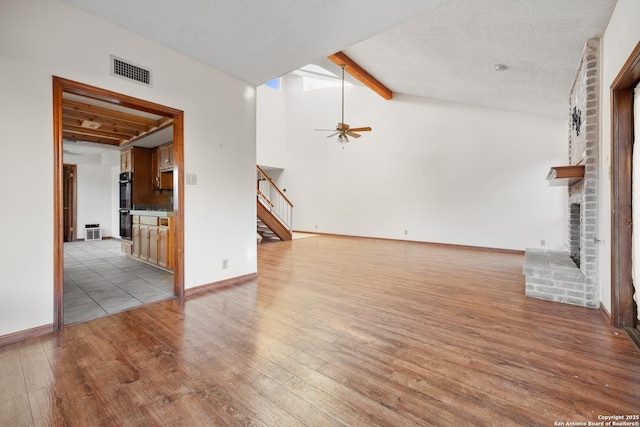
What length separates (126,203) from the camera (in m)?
5.86

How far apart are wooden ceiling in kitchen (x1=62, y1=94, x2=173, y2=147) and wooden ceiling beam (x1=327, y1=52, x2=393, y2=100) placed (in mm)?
3048

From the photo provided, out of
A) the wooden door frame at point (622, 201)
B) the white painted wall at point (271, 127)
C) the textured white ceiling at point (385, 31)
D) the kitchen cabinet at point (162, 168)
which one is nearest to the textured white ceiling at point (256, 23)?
the textured white ceiling at point (385, 31)

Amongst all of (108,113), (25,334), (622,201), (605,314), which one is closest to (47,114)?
(25,334)

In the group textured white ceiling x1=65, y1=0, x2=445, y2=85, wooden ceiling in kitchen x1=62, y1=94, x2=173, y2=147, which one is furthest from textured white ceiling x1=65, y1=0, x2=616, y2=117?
wooden ceiling in kitchen x1=62, y1=94, x2=173, y2=147

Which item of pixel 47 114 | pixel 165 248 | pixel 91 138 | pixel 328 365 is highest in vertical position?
pixel 91 138

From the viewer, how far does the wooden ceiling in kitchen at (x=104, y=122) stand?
12.0ft

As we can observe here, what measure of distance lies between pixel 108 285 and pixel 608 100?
5.77 metres

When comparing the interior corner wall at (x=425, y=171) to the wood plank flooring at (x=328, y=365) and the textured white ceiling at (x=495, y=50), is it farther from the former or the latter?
the wood plank flooring at (x=328, y=365)

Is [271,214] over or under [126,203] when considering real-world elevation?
under

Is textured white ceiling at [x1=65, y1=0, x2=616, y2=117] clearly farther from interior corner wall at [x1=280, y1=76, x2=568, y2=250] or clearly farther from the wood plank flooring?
the wood plank flooring

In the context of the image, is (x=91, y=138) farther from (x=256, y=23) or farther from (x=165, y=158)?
(x=256, y=23)

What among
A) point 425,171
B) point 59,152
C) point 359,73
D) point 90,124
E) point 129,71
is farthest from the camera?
point 425,171

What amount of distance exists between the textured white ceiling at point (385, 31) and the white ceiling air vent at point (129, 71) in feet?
1.01

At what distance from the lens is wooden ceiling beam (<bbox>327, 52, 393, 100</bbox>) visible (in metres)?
5.52
